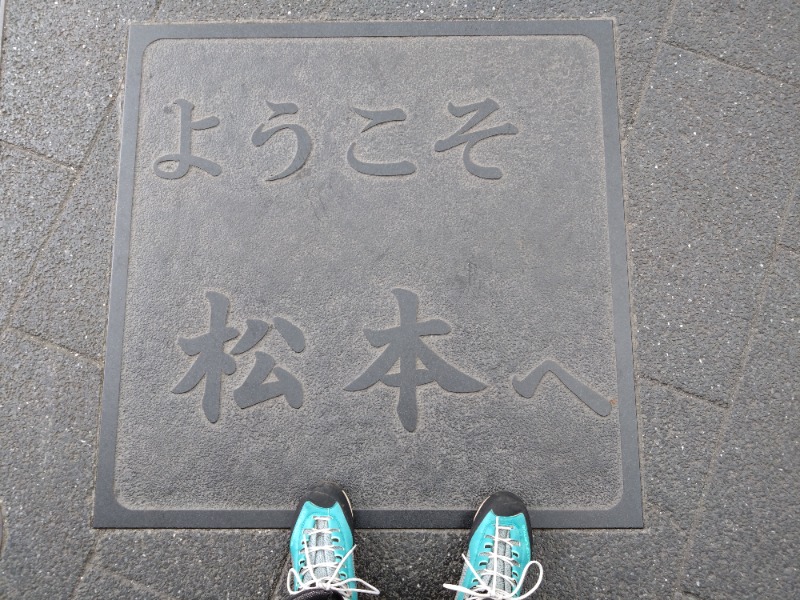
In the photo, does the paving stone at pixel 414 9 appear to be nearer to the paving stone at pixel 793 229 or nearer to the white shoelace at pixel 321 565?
the paving stone at pixel 793 229

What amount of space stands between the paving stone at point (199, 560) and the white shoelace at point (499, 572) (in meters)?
0.41

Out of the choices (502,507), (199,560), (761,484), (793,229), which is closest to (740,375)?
(761,484)

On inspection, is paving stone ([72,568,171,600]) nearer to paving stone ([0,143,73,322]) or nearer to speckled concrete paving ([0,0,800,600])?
speckled concrete paving ([0,0,800,600])

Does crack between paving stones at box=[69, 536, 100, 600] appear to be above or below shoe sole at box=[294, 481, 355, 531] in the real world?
below

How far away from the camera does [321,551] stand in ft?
4.03

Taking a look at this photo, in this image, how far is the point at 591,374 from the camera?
51.2 inches

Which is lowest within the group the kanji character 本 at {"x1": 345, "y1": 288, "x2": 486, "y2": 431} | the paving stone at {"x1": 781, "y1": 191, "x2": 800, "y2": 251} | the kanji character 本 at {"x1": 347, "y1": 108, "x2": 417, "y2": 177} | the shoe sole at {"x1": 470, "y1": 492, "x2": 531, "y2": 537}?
the shoe sole at {"x1": 470, "y1": 492, "x2": 531, "y2": 537}

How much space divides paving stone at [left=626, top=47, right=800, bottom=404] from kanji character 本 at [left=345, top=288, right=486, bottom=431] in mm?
455

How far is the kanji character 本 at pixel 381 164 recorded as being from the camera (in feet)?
4.56

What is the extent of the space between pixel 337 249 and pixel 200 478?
62 cm

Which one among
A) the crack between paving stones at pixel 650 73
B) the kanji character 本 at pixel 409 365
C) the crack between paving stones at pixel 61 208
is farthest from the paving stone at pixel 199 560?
the crack between paving stones at pixel 650 73

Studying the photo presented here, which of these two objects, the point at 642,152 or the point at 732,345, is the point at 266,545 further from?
A: the point at 642,152

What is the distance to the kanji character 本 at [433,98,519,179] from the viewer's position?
138cm

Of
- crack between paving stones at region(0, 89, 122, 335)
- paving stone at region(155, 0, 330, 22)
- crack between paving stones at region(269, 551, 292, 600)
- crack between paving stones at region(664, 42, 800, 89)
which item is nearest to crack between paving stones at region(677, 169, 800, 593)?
crack between paving stones at region(664, 42, 800, 89)
